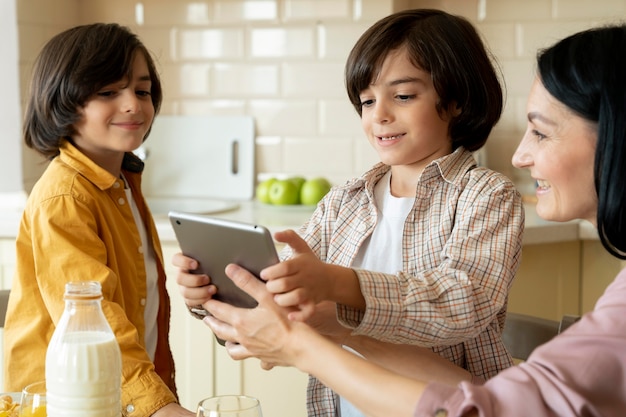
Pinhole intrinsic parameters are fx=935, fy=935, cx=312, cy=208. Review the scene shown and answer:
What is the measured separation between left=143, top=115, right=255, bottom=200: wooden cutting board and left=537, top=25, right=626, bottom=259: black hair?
6.49 feet

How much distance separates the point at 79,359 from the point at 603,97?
696 mm

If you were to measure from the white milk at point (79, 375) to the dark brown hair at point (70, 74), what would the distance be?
2.45 ft

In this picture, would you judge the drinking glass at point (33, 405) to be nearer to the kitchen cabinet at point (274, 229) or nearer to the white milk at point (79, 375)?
the white milk at point (79, 375)

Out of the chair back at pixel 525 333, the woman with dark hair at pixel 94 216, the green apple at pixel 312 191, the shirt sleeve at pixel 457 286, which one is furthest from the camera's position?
the green apple at pixel 312 191

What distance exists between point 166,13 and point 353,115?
0.74 metres

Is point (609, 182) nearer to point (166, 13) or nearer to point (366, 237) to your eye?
point (366, 237)

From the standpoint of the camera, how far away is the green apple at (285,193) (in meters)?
2.84

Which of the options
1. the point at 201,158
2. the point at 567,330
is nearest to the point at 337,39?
the point at 201,158

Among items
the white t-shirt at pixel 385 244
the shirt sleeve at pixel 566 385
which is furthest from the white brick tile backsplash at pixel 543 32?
the shirt sleeve at pixel 566 385

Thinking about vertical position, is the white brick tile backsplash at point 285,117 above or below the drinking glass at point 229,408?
above

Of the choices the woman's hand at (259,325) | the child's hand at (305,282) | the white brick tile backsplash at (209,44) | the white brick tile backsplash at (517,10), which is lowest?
the woman's hand at (259,325)

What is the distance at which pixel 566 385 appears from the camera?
1.00 meters

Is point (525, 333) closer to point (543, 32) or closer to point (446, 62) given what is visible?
point (446, 62)

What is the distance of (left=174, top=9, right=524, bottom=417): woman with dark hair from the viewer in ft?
4.50
